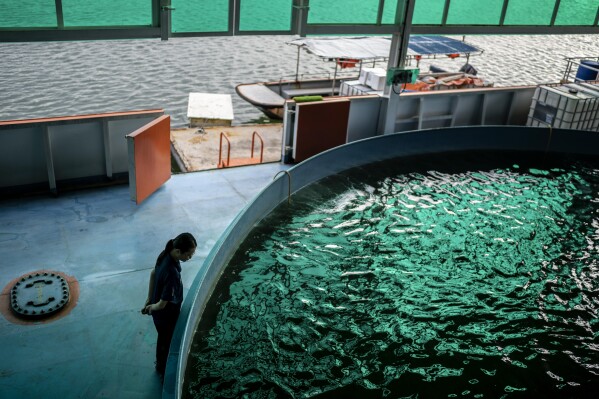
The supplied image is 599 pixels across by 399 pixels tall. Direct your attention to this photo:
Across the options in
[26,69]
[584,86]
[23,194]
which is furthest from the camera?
[26,69]

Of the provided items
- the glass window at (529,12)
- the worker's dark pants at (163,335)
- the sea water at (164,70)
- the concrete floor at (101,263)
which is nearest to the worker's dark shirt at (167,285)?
the worker's dark pants at (163,335)

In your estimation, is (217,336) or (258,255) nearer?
(217,336)

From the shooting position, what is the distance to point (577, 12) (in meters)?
16.1

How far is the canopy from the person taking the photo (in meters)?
19.5

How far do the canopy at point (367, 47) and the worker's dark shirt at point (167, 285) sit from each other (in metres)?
15.1

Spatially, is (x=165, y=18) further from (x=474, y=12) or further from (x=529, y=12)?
(x=529, y=12)

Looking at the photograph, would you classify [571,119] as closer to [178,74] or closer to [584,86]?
[584,86]

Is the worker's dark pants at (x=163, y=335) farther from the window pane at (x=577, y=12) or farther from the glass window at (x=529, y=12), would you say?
the window pane at (x=577, y=12)

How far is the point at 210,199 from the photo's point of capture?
10406 mm

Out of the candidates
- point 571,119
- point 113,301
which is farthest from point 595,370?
point 571,119

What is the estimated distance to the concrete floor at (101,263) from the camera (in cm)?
606

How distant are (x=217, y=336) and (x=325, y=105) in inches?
277

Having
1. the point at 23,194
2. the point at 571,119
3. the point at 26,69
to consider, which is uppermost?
the point at 571,119

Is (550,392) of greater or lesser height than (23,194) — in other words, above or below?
below
